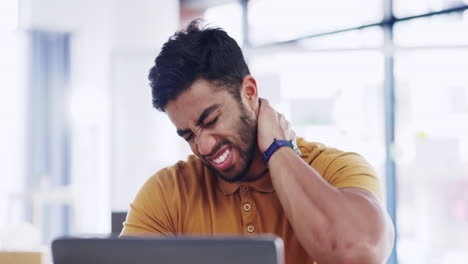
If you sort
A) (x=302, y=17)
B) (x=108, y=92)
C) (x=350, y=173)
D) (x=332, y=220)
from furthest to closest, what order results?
(x=108, y=92) < (x=302, y=17) < (x=350, y=173) < (x=332, y=220)

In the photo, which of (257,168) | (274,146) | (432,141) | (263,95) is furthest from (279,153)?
(263,95)

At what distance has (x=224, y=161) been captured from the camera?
4.63 ft

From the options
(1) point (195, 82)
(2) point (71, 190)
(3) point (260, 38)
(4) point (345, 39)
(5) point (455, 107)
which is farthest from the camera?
(2) point (71, 190)

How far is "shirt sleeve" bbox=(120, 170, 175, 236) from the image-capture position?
1394 millimetres

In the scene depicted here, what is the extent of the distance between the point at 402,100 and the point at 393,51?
0.39 meters

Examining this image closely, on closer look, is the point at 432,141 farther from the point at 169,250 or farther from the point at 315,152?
the point at 169,250

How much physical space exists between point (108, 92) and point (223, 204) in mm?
4424

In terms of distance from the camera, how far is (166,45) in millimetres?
1437

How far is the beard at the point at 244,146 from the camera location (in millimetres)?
1426

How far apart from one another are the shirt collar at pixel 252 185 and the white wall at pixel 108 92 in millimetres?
3322

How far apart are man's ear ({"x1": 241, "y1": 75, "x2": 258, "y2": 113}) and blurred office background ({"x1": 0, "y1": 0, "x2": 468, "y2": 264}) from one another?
9.10 ft

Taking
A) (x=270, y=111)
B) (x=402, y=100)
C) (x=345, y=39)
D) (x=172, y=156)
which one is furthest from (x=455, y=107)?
(x=270, y=111)

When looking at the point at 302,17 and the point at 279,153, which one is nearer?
the point at 279,153

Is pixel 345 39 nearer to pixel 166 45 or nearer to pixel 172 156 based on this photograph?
pixel 172 156
